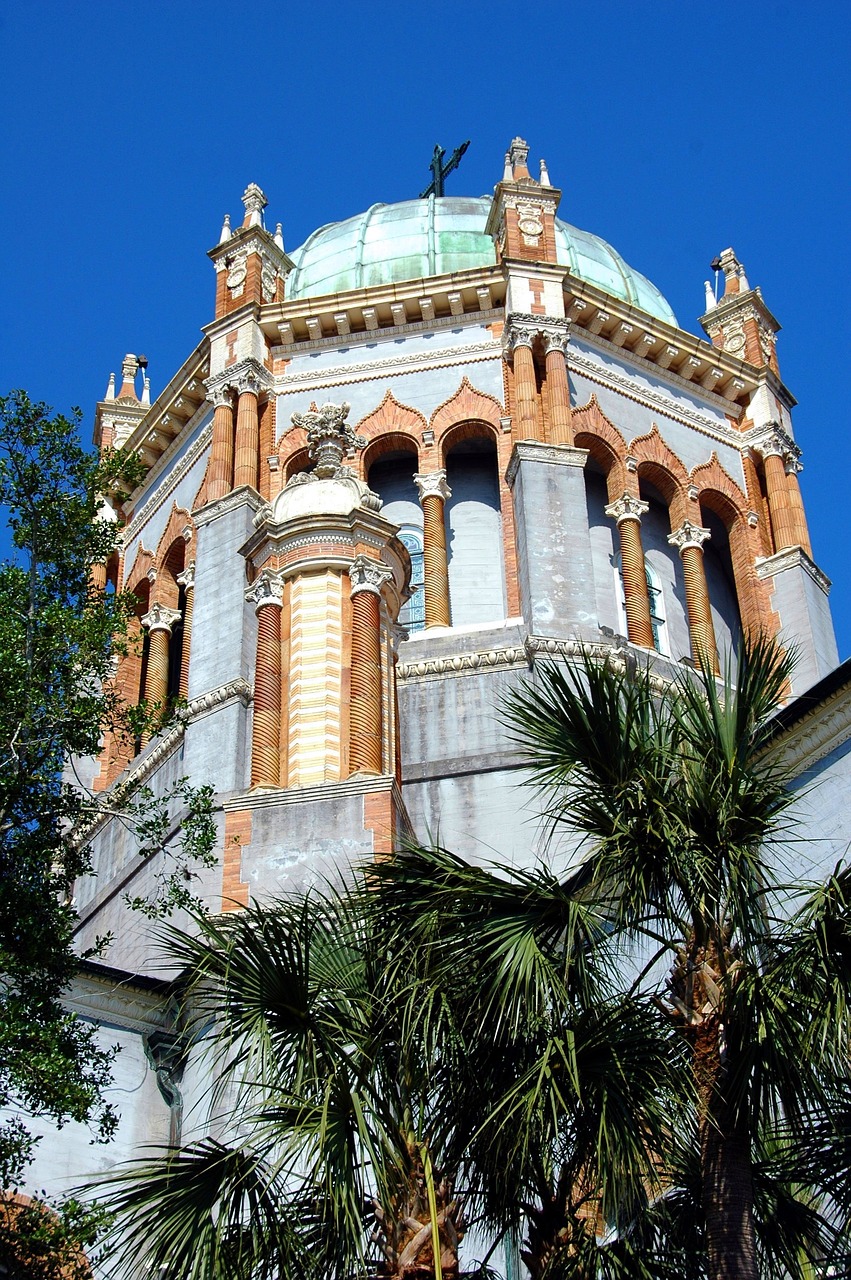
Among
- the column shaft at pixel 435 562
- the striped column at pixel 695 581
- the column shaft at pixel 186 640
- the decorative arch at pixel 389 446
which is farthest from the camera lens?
the decorative arch at pixel 389 446

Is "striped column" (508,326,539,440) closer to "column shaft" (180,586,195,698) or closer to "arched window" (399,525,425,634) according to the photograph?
"arched window" (399,525,425,634)

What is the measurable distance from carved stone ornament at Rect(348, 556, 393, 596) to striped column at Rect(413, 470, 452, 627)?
596 cm

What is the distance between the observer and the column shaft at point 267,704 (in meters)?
23.0

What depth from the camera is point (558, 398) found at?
32.2 metres

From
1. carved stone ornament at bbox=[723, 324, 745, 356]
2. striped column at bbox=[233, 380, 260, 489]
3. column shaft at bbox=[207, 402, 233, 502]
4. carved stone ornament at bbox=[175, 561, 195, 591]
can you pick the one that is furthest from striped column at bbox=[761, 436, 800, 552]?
carved stone ornament at bbox=[175, 561, 195, 591]

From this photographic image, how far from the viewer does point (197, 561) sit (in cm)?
3191

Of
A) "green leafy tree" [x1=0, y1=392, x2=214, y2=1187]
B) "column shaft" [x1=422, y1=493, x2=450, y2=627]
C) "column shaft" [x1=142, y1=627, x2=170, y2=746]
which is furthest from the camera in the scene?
"column shaft" [x1=142, y1=627, x2=170, y2=746]

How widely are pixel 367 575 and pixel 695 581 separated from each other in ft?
34.0

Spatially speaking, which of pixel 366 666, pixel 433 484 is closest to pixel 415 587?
pixel 433 484

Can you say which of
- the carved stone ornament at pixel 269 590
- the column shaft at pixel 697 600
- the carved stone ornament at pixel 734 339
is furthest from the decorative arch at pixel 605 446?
the carved stone ornament at pixel 269 590

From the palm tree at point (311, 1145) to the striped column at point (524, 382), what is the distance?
755 inches

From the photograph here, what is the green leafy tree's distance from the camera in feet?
48.0

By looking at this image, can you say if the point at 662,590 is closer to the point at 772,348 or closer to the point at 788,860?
the point at 772,348

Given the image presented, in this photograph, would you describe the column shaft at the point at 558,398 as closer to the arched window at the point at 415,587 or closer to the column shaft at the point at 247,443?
the arched window at the point at 415,587
